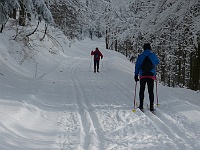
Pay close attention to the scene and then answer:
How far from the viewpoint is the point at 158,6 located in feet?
33.8

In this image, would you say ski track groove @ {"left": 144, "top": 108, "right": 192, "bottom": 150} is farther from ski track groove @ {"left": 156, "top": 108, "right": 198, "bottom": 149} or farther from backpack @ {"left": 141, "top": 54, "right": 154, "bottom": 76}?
backpack @ {"left": 141, "top": 54, "right": 154, "bottom": 76}

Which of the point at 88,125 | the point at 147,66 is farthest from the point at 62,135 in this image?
the point at 147,66

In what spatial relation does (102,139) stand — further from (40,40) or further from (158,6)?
(40,40)

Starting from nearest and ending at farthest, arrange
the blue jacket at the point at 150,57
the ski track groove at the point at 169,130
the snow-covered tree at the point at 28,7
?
the ski track groove at the point at 169,130, the blue jacket at the point at 150,57, the snow-covered tree at the point at 28,7

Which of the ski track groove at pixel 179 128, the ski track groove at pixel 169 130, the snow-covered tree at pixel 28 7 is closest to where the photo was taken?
the ski track groove at pixel 169 130

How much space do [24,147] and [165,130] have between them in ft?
9.86

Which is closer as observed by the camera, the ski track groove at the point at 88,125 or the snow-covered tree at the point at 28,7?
the ski track groove at the point at 88,125

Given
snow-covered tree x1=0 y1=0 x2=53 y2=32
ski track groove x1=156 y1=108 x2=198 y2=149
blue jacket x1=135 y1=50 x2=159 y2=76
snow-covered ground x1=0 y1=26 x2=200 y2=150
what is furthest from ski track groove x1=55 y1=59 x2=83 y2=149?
snow-covered tree x1=0 y1=0 x2=53 y2=32

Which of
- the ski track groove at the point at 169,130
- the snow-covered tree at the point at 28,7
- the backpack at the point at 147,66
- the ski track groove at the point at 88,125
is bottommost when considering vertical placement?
the ski track groove at the point at 88,125

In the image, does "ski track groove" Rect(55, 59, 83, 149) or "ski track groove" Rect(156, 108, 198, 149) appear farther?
"ski track groove" Rect(156, 108, 198, 149)

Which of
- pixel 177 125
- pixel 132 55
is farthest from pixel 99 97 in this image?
pixel 132 55

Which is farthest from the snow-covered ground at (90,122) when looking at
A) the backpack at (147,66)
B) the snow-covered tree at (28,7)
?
the snow-covered tree at (28,7)

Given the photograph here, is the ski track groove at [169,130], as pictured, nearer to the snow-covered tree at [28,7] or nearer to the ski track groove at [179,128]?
the ski track groove at [179,128]

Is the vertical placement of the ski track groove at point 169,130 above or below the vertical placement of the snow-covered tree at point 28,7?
below
